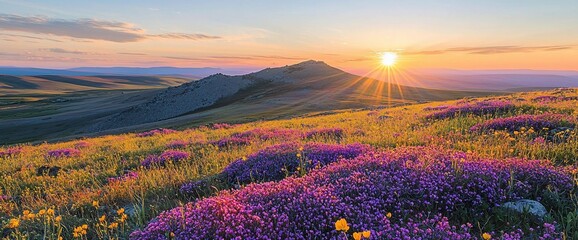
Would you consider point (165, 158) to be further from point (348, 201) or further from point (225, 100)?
point (225, 100)

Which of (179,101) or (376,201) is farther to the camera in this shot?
(179,101)

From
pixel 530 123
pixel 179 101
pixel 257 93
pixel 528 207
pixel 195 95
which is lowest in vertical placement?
pixel 179 101

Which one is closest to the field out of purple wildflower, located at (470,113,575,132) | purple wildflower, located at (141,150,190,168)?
purple wildflower, located at (470,113,575,132)

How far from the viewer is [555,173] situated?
16.2 feet

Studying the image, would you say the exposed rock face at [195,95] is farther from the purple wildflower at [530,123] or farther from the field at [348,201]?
the purple wildflower at [530,123]

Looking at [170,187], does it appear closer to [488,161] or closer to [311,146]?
[311,146]

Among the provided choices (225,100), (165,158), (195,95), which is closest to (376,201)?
(165,158)

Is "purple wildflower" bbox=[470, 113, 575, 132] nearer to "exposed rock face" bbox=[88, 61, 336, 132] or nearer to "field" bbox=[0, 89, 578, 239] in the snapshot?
"field" bbox=[0, 89, 578, 239]

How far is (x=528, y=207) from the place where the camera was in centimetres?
430

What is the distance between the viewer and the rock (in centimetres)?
425

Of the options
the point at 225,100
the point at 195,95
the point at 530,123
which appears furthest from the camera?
the point at 195,95

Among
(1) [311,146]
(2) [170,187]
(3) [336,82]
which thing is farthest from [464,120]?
(3) [336,82]

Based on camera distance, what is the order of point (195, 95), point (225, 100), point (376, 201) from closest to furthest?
point (376, 201) → point (225, 100) → point (195, 95)

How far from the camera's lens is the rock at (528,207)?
13.9ft
